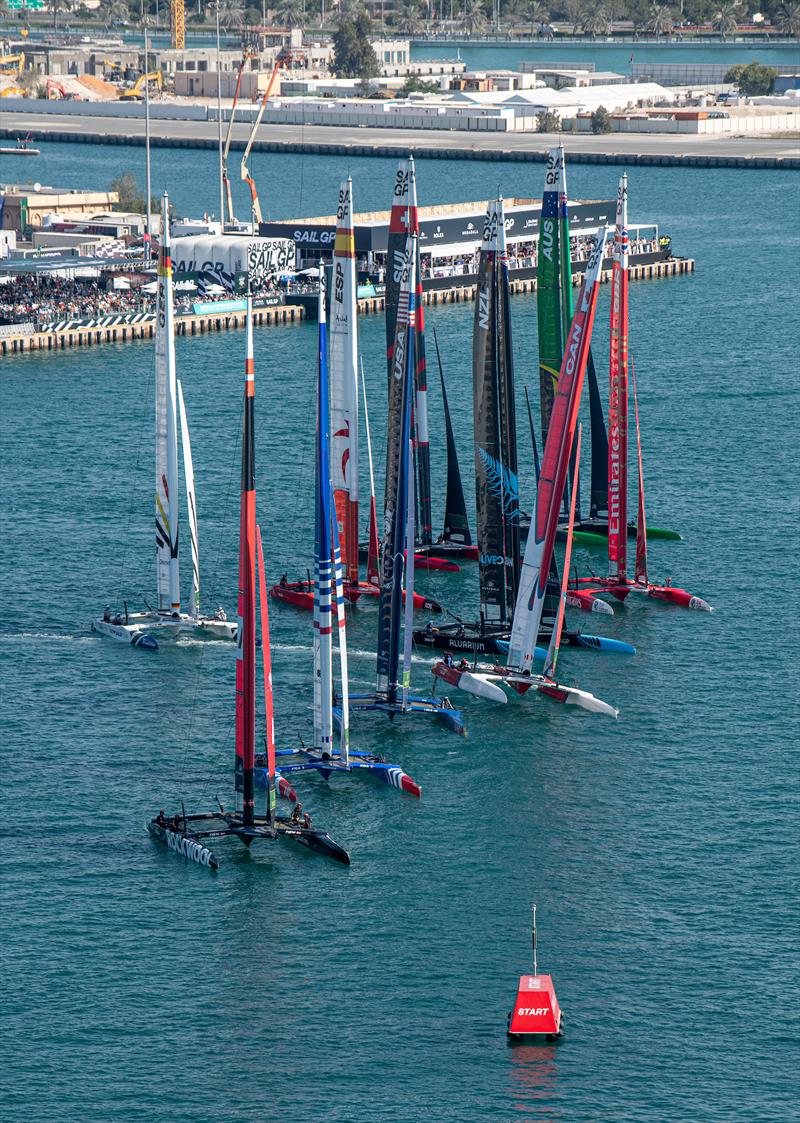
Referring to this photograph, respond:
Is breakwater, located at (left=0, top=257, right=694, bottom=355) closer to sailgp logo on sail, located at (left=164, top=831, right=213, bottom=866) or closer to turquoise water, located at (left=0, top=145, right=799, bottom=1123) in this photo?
turquoise water, located at (left=0, top=145, right=799, bottom=1123)

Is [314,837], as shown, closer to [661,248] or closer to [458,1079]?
[458,1079]

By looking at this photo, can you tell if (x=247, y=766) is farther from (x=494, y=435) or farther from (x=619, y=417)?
(x=619, y=417)

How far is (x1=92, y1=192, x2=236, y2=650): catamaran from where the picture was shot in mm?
79125

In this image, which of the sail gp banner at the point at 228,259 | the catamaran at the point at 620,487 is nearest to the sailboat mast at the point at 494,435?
the catamaran at the point at 620,487

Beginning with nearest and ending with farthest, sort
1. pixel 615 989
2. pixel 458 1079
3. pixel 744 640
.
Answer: pixel 458 1079
pixel 615 989
pixel 744 640

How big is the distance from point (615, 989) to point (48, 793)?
2027cm

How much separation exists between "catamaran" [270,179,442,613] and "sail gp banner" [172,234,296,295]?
75998 mm

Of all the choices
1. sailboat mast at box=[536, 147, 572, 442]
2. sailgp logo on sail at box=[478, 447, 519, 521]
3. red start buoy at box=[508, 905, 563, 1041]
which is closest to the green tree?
sailboat mast at box=[536, 147, 572, 442]

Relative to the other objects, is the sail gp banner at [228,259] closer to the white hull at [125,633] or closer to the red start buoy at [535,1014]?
the white hull at [125,633]

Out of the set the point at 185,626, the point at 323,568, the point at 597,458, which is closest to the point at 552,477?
the point at 323,568

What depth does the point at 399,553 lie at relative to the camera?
70.2 meters

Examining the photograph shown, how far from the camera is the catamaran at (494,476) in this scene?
76812 mm

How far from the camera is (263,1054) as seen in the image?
51000 millimetres

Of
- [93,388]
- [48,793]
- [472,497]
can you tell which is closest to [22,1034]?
[48,793]
